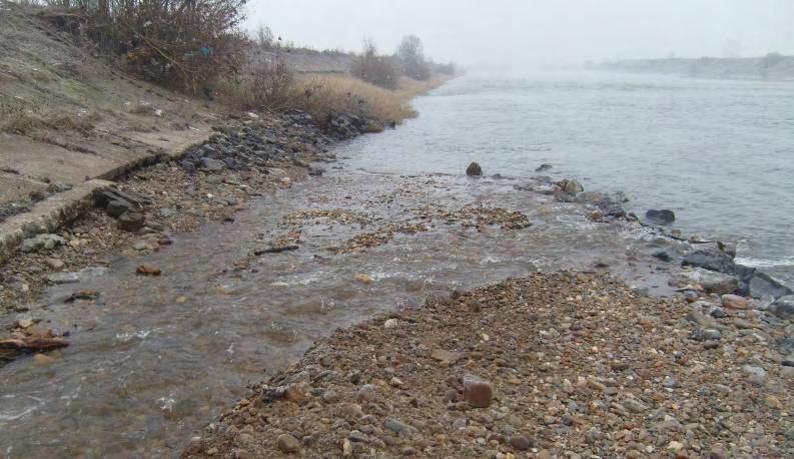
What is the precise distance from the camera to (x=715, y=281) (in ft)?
23.3

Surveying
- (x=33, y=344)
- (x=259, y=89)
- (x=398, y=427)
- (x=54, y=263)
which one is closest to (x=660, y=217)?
(x=398, y=427)

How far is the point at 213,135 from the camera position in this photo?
13.7m

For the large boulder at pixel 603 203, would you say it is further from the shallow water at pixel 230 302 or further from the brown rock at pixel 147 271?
the brown rock at pixel 147 271

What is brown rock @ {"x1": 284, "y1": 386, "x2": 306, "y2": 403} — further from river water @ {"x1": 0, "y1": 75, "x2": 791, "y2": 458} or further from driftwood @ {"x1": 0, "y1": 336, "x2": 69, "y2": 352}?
driftwood @ {"x1": 0, "y1": 336, "x2": 69, "y2": 352}

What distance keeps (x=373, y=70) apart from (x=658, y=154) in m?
29.1

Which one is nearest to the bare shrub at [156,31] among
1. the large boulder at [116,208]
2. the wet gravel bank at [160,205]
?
the wet gravel bank at [160,205]

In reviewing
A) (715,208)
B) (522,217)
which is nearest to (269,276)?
(522,217)

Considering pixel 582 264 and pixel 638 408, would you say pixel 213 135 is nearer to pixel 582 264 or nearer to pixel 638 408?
pixel 582 264

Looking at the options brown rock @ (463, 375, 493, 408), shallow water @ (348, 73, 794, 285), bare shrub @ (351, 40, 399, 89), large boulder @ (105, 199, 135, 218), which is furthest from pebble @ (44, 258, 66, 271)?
bare shrub @ (351, 40, 399, 89)

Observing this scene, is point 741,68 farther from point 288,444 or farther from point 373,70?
point 288,444

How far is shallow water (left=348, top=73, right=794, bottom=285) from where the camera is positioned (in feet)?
35.8

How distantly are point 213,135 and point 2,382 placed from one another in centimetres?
1002

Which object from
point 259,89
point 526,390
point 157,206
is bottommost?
point 526,390

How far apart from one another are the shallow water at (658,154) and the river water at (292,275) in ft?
0.45
